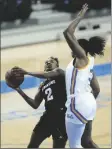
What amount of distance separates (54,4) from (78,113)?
61.8ft

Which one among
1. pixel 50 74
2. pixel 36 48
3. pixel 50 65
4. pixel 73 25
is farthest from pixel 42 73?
pixel 36 48

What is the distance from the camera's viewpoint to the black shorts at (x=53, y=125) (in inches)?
230

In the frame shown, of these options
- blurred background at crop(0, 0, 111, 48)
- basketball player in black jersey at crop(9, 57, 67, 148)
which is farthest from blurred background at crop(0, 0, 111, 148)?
basketball player in black jersey at crop(9, 57, 67, 148)

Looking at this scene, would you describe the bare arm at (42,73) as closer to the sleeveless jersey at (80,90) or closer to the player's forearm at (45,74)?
the player's forearm at (45,74)

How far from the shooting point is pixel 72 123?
511 centimetres

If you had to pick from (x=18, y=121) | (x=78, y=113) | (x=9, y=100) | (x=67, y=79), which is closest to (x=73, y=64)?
(x=67, y=79)

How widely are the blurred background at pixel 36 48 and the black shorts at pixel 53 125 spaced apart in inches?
81.0

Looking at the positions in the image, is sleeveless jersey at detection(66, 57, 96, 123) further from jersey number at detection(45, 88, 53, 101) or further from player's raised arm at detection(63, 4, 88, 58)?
jersey number at detection(45, 88, 53, 101)

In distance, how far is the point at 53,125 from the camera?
5895mm

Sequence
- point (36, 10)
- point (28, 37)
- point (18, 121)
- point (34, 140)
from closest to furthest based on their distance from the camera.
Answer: point (34, 140)
point (18, 121)
point (28, 37)
point (36, 10)

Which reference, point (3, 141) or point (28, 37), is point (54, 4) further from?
point (3, 141)

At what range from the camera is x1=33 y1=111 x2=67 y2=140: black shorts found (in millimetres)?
5836

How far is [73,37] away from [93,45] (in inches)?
17.2

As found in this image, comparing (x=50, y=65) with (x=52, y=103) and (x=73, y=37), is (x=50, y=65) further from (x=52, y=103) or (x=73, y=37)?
(x=73, y=37)
